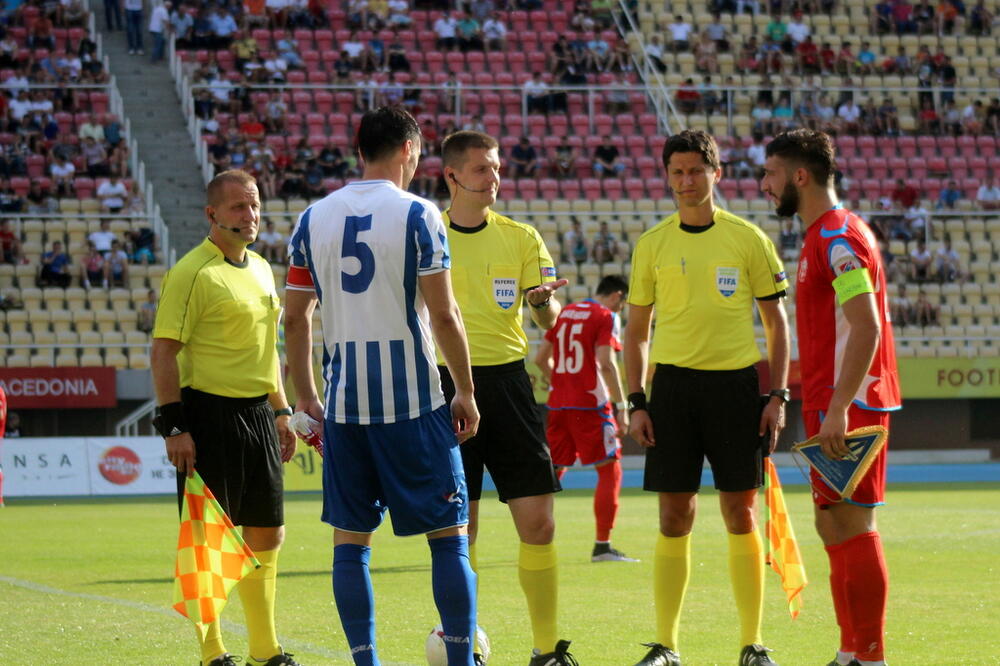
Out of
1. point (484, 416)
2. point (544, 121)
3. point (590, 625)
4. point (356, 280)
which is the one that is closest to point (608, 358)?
point (590, 625)

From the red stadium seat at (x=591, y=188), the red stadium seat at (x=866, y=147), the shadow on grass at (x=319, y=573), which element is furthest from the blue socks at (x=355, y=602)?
the red stadium seat at (x=866, y=147)

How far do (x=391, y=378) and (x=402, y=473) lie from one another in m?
0.36

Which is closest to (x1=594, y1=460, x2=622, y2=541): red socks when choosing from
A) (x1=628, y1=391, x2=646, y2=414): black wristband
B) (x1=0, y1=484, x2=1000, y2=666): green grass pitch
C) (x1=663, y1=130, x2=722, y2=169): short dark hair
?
(x1=0, y1=484, x2=1000, y2=666): green grass pitch

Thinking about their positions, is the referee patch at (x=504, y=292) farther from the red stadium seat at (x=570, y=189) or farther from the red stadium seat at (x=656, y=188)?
the red stadium seat at (x=656, y=188)

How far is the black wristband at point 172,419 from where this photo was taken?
6.52 meters

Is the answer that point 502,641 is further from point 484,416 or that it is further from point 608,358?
point 608,358

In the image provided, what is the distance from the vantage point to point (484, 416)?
6.94m

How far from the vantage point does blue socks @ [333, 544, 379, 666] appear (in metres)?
5.67

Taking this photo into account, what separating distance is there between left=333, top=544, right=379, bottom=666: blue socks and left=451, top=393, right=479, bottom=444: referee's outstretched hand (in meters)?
0.60

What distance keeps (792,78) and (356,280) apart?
2871 centimetres

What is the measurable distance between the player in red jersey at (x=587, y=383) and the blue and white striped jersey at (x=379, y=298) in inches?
258

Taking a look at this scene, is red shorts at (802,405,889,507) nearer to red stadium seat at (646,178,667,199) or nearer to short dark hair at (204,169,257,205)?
short dark hair at (204,169,257,205)

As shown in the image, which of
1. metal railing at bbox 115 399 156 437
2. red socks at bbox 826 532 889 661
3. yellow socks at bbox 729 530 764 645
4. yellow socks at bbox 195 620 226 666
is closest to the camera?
red socks at bbox 826 532 889 661

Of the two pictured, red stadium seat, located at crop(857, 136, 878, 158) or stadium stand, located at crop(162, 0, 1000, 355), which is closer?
stadium stand, located at crop(162, 0, 1000, 355)
